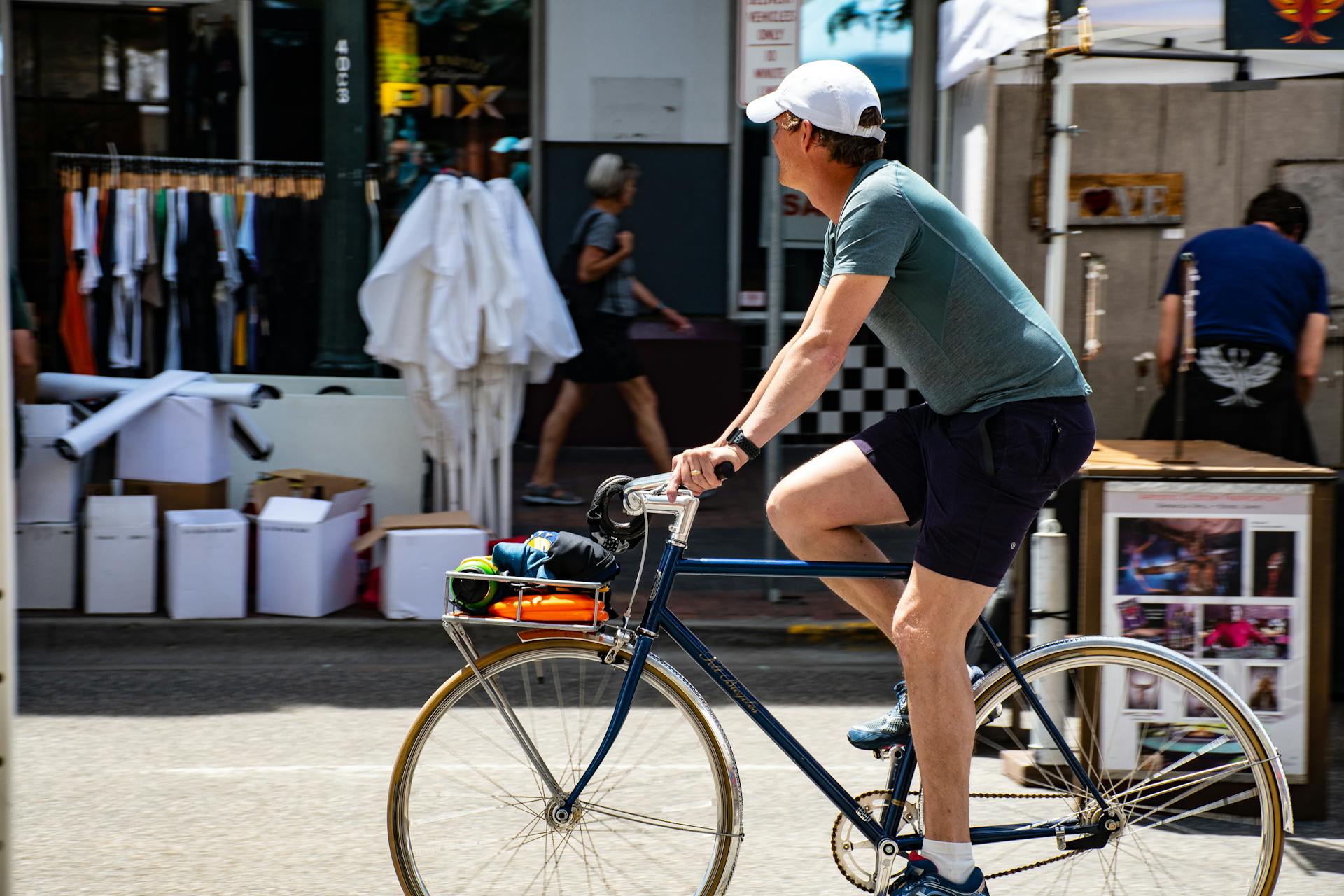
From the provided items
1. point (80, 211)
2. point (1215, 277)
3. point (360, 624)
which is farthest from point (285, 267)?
point (1215, 277)

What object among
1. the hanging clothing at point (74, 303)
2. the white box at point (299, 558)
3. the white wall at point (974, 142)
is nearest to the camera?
the white box at point (299, 558)

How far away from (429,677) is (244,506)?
170 centimetres

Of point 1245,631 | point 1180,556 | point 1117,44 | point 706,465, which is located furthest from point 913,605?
point 1117,44

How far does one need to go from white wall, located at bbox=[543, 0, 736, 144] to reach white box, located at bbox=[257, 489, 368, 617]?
179 inches

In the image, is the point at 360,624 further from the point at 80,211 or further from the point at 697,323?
the point at 697,323

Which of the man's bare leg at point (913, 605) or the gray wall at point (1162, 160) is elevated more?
the gray wall at point (1162, 160)

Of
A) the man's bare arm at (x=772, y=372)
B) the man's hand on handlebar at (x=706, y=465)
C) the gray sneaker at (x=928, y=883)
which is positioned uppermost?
the man's bare arm at (x=772, y=372)

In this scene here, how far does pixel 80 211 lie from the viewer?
354 inches

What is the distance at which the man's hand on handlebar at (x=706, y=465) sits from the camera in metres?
2.99

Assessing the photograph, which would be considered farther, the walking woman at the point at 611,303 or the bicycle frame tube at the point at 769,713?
the walking woman at the point at 611,303

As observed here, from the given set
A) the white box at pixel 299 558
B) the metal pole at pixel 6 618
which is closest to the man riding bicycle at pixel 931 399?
the metal pole at pixel 6 618

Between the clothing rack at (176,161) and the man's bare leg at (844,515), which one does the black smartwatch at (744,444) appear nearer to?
the man's bare leg at (844,515)

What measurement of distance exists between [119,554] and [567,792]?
3938mm

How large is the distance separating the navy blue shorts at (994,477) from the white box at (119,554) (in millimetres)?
4415
